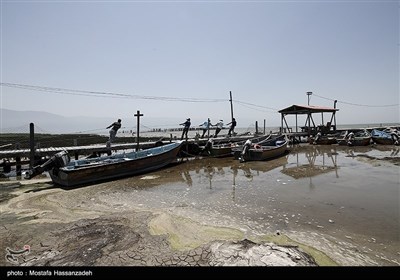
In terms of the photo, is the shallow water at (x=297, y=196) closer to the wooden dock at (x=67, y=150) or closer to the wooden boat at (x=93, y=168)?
the wooden boat at (x=93, y=168)

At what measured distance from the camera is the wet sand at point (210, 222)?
465cm

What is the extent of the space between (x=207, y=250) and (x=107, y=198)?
614cm

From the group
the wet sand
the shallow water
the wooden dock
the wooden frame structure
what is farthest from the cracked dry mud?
the wooden frame structure

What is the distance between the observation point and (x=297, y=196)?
9.01 metres

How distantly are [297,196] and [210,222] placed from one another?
4.19 m

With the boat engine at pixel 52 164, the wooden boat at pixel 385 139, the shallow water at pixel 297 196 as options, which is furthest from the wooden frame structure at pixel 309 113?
the boat engine at pixel 52 164

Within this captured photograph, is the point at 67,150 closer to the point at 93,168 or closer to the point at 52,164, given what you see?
the point at 52,164

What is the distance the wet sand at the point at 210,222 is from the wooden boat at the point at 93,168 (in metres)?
0.74

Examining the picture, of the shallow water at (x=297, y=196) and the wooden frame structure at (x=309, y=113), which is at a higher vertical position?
the wooden frame structure at (x=309, y=113)
